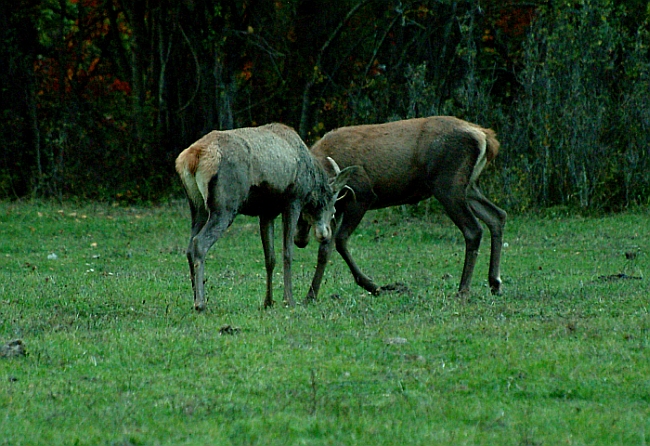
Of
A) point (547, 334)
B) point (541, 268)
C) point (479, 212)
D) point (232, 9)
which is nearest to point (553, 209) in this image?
point (541, 268)

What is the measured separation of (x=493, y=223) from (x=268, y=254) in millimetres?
2573

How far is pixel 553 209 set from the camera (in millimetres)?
17953

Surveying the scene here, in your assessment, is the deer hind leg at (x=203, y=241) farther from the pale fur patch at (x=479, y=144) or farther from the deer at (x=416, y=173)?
the pale fur patch at (x=479, y=144)

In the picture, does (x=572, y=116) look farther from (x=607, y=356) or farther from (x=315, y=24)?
(x=607, y=356)

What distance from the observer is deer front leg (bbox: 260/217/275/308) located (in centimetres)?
956

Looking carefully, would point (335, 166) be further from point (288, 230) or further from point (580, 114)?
point (580, 114)

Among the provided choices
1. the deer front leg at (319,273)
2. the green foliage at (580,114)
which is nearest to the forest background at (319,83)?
the green foliage at (580,114)

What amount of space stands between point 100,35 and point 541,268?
16858 mm

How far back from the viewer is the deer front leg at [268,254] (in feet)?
31.4

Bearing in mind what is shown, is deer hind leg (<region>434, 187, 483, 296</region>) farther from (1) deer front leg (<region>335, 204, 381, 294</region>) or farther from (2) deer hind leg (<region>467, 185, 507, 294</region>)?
(1) deer front leg (<region>335, 204, 381, 294</region>)

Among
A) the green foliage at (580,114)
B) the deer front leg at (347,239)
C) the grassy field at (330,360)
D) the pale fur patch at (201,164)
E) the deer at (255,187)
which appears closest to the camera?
the grassy field at (330,360)

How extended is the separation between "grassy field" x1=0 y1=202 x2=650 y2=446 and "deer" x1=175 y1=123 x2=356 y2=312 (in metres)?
0.56

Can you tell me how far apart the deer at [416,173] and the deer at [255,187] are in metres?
0.42

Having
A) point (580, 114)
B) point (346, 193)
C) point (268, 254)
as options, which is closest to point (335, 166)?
point (346, 193)
